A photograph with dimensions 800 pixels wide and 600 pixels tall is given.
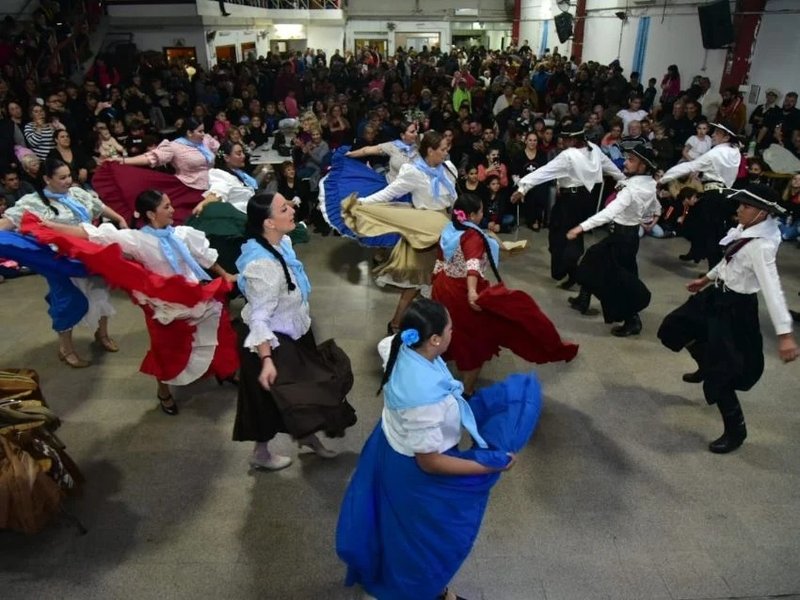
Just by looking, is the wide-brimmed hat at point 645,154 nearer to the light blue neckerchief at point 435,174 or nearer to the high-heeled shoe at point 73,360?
the light blue neckerchief at point 435,174

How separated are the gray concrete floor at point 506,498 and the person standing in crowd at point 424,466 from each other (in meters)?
0.49

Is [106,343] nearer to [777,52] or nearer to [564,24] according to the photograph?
[777,52]

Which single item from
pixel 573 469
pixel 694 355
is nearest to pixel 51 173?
pixel 573 469

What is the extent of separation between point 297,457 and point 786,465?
8.62 ft

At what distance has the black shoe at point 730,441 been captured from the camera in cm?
321

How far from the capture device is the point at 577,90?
11.0m

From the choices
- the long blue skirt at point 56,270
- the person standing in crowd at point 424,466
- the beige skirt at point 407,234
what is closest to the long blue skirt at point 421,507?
the person standing in crowd at point 424,466

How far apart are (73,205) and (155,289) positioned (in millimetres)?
1180

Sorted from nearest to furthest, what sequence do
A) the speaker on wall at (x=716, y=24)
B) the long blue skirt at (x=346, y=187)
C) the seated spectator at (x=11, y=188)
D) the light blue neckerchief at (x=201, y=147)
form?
1. the light blue neckerchief at (x=201, y=147)
2. the long blue skirt at (x=346, y=187)
3. the seated spectator at (x=11, y=188)
4. the speaker on wall at (x=716, y=24)

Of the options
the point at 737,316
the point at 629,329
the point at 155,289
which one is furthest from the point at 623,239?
the point at 155,289

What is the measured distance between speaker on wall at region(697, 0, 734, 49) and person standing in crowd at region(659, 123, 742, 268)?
183 inches

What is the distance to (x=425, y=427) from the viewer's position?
1.82m

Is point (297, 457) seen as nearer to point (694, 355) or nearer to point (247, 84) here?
point (694, 355)

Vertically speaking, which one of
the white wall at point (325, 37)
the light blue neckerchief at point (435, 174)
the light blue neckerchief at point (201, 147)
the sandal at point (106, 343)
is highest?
the white wall at point (325, 37)
